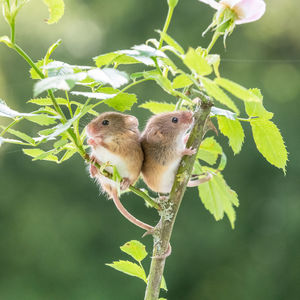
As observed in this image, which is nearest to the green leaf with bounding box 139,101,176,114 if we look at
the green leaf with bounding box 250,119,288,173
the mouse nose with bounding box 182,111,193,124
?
the mouse nose with bounding box 182,111,193,124

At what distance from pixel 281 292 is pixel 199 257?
91 centimetres

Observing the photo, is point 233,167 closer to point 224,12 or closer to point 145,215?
point 145,215

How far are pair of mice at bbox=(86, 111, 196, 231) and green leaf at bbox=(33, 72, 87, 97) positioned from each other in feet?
0.76

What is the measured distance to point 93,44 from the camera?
482 cm

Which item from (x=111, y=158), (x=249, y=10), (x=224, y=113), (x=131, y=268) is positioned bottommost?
(x=131, y=268)

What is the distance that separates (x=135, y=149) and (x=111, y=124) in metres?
0.06

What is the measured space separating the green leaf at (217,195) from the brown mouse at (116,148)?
0.09 m

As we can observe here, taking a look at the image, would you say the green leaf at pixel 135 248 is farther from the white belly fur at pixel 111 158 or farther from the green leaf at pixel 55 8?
the green leaf at pixel 55 8

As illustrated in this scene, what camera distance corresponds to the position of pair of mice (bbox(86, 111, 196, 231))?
69 cm

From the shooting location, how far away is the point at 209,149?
0.71 metres

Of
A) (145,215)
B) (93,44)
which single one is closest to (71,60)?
(93,44)

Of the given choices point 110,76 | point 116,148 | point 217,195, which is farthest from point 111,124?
point 110,76

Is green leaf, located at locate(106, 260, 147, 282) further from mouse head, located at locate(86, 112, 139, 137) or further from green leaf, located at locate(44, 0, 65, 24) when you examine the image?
green leaf, located at locate(44, 0, 65, 24)

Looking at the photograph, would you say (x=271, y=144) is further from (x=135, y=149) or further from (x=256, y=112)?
(x=135, y=149)
